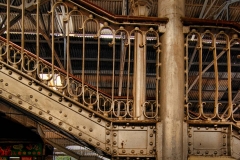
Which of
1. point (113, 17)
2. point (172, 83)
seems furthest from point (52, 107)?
point (172, 83)

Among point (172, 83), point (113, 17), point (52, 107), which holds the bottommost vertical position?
point (52, 107)

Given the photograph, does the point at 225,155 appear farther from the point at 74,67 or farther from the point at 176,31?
the point at 74,67

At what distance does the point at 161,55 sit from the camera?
2.90 m

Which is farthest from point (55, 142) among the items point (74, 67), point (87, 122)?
point (87, 122)

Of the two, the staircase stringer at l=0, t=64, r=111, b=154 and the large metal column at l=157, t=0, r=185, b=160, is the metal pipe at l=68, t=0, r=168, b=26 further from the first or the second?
the staircase stringer at l=0, t=64, r=111, b=154

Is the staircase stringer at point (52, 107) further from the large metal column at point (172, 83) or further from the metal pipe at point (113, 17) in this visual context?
the metal pipe at point (113, 17)

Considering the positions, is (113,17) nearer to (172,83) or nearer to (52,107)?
(172,83)

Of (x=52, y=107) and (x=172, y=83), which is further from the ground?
(x=172, y=83)

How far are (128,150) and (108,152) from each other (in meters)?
0.18

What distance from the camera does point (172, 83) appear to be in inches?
109

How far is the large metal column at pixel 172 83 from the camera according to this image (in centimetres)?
269

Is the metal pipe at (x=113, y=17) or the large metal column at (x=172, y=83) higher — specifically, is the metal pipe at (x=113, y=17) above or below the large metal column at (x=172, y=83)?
above

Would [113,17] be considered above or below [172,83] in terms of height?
above

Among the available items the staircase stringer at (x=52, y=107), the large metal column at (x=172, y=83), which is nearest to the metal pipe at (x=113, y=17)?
the large metal column at (x=172, y=83)
